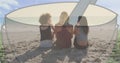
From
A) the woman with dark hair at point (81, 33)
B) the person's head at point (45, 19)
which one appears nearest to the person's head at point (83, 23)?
the woman with dark hair at point (81, 33)

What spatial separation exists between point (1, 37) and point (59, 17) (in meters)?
0.45

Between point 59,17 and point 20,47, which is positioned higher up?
point 59,17

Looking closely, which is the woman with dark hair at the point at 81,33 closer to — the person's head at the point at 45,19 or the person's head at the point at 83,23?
the person's head at the point at 83,23

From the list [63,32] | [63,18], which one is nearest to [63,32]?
[63,32]

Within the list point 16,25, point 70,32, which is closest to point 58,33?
point 70,32

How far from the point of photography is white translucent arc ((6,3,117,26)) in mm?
2770

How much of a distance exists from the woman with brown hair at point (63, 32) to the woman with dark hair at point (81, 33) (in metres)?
0.04

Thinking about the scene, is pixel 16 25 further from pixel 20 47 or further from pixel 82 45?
pixel 82 45

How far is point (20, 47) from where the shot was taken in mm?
2910

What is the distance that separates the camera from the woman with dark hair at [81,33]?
270 centimetres

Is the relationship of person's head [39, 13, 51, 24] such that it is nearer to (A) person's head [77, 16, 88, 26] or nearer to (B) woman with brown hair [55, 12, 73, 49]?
(B) woman with brown hair [55, 12, 73, 49]

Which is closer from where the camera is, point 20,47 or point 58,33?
point 58,33

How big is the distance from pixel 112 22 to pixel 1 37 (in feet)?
2.26

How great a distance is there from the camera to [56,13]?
288cm
